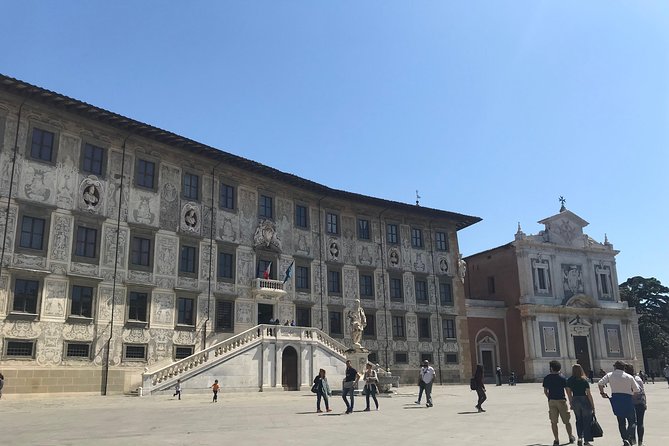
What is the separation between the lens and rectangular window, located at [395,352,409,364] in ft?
129

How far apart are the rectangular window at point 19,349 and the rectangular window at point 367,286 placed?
67.0 feet

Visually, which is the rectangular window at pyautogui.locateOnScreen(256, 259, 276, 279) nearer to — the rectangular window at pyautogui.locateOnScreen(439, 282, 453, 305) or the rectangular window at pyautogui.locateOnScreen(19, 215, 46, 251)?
the rectangular window at pyautogui.locateOnScreen(19, 215, 46, 251)

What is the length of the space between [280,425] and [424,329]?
28.9 m

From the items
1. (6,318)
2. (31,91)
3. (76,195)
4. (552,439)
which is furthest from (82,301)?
(552,439)

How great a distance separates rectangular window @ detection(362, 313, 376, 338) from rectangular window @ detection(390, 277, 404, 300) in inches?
91.8

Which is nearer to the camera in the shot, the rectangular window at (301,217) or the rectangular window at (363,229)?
the rectangular window at (301,217)

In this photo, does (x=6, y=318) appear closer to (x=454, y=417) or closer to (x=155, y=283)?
(x=155, y=283)

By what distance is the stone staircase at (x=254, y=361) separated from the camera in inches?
1035

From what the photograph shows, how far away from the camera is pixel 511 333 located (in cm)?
5122

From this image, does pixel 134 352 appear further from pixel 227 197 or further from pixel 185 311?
pixel 227 197

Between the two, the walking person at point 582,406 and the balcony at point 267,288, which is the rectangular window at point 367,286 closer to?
the balcony at point 267,288

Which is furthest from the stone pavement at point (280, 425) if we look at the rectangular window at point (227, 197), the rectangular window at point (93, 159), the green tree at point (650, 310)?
the green tree at point (650, 310)

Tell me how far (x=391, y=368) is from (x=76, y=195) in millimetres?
22401

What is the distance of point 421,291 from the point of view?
137 feet
